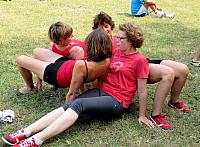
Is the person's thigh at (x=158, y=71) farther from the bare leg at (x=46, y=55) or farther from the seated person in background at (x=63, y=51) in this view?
the bare leg at (x=46, y=55)

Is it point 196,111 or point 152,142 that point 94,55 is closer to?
point 152,142

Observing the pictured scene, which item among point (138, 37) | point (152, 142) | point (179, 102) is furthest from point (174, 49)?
point (152, 142)

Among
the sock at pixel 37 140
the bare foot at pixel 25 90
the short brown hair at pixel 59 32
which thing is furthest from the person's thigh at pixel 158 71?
the bare foot at pixel 25 90

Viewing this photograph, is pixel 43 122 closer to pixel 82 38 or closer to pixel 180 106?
pixel 180 106

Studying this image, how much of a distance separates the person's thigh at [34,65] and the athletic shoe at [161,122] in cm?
121

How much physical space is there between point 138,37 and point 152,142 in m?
0.99

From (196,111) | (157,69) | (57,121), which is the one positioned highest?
(157,69)

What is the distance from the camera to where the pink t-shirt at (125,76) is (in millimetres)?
3686

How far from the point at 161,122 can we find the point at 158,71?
1.62ft

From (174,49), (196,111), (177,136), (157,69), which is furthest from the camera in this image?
(174,49)

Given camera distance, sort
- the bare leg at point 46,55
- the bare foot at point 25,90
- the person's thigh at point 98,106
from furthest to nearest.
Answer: the bare foot at point 25,90 < the bare leg at point 46,55 < the person's thigh at point 98,106

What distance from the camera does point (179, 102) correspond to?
4121mm

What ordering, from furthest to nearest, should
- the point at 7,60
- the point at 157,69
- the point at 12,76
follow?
the point at 7,60 → the point at 12,76 → the point at 157,69

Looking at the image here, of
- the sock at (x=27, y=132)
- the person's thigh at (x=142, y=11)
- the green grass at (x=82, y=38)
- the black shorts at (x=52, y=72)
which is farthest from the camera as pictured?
the person's thigh at (x=142, y=11)
